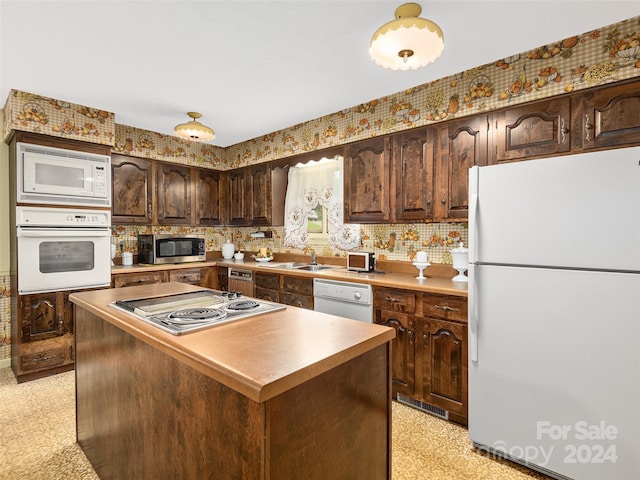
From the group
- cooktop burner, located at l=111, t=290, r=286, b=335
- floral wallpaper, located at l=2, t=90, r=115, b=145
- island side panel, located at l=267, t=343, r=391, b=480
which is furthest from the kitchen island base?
floral wallpaper, located at l=2, t=90, r=115, b=145

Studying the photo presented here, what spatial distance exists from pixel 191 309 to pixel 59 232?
7.41 ft

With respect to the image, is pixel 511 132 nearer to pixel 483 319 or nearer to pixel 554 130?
pixel 554 130

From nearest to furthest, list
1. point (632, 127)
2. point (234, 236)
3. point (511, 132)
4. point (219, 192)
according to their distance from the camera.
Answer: point (632, 127) < point (511, 132) < point (219, 192) < point (234, 236)

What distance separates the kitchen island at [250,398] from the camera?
0.91 metres

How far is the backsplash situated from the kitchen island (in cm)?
174

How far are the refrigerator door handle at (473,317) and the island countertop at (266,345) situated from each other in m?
0.87

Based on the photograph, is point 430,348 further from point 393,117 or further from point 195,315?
point 393,117

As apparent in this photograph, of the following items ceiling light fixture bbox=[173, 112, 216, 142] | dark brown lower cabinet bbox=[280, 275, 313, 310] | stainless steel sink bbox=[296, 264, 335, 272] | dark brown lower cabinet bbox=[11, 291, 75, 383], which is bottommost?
dark brown lower cabinet bbox=[11, 291, 75, 383]

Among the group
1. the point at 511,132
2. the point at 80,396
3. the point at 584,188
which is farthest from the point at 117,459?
the point at 511,132

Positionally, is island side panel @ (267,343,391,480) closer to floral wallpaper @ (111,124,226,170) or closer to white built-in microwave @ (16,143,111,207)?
white built-in microwave @ (16,143,111,207)

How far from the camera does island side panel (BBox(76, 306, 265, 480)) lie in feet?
3.11

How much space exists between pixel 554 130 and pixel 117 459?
3.02 m

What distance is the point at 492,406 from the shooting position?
191 cm

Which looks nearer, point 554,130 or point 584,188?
point 584,188
